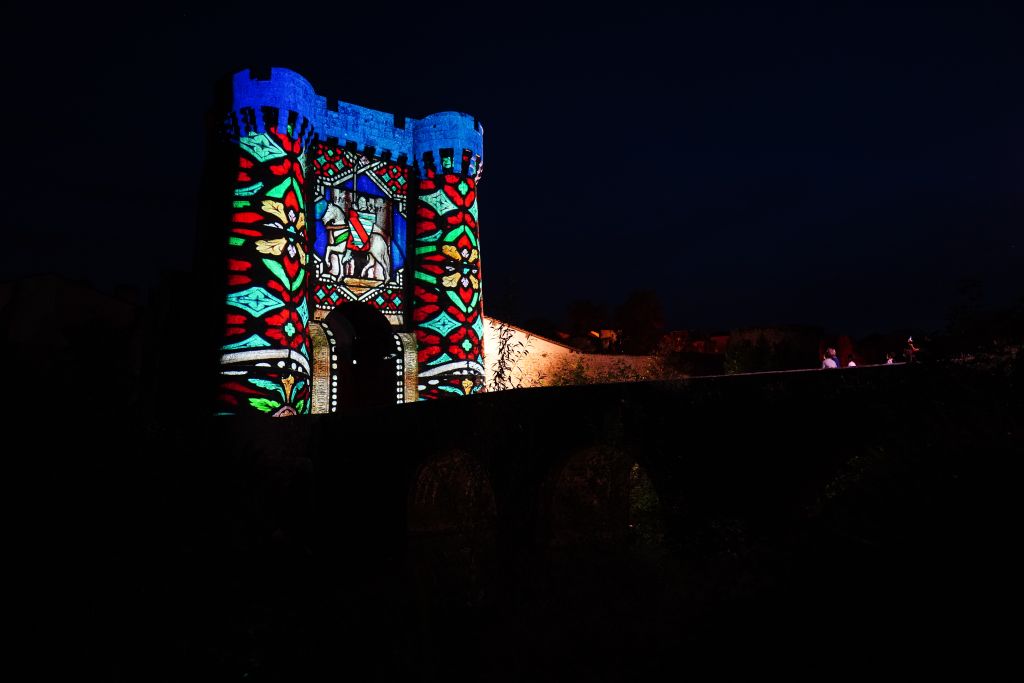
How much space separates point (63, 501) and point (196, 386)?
8.84 m

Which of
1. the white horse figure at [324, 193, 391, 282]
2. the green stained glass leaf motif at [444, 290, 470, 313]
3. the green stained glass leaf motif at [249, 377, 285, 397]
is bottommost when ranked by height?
the green stained glass leaf motif at [249, 377, 285, 397]

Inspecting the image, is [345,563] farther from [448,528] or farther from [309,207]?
[309,207]

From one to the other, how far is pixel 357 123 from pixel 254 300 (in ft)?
19.3

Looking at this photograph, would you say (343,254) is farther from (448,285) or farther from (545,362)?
(545,362)

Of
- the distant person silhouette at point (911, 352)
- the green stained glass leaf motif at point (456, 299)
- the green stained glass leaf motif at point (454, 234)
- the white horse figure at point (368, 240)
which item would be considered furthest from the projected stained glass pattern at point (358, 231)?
the distant person silhouette at point (911, 352)

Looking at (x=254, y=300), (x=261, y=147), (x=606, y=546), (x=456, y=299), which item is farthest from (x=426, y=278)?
(x=606, y=546)

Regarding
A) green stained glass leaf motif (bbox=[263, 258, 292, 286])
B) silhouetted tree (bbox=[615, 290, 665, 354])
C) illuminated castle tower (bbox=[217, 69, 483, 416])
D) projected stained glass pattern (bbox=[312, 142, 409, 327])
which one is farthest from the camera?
silhouetted tree (bbox=[615, 290, 665, 354])

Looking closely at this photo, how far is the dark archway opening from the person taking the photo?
56.9 feet

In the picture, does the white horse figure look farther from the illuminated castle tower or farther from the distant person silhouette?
the distant person silhouette

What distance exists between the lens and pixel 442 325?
17.4 meters

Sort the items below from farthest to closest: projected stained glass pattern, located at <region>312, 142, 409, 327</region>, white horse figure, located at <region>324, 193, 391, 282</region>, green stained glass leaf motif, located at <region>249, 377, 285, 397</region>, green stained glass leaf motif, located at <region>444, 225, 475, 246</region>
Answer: green stained glass leaf motif, located at <region>444, 225, 475, 246</region> → white horse figure, located at <region>324, 193, 391, 282</region> → projected stained glass pattern, located at <region>312, 142, 409, 327</region> → green stained glass leaf motif, located at <region>249, 377, 285, 397</region>

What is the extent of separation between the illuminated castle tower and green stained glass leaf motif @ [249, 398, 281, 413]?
0.02 meters

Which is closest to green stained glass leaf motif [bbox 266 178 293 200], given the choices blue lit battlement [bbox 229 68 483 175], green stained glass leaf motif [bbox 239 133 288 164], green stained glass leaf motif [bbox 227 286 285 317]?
green stained glass leaf motif [bbox 239 133 288 164]

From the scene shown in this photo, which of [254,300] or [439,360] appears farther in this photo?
[439,360]
